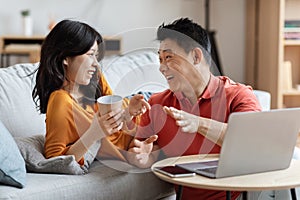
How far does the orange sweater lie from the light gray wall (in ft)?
9.21

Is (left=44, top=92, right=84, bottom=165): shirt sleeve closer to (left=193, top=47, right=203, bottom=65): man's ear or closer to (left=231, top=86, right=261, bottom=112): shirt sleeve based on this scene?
(left=193, top=47, right=203, bottom=65): man's ear

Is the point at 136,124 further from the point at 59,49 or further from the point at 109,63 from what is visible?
the point at 109,63

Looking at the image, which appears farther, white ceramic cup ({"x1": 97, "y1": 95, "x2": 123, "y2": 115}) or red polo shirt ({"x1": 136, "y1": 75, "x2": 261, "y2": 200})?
red polo shirt ({"x1": 136, "y1": 75, "x2": 261, "y2": 200})

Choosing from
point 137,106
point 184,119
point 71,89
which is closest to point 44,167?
point 71,89

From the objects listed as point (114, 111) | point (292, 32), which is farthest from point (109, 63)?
point (292, 32)

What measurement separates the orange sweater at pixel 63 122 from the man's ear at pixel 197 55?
1.36 ft

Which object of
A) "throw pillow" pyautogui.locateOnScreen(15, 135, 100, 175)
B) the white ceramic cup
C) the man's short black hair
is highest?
the man's short black hair

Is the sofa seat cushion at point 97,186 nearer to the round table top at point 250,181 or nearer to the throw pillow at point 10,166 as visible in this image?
the throw pillow at point 10,166

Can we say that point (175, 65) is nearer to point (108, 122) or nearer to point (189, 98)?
point (189, 98)

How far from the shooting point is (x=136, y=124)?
2092mm

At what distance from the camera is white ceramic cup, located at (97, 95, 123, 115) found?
1820mm

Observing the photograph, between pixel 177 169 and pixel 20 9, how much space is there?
3.44 meters

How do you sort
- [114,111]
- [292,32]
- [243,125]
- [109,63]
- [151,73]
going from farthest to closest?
[292,32] → [109,63] → [151,73] → [114,111] → [243,125]

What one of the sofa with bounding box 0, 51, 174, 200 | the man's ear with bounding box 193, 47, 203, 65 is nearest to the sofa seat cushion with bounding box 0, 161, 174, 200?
the sofa with bounding box 0, 51, 174, 200
